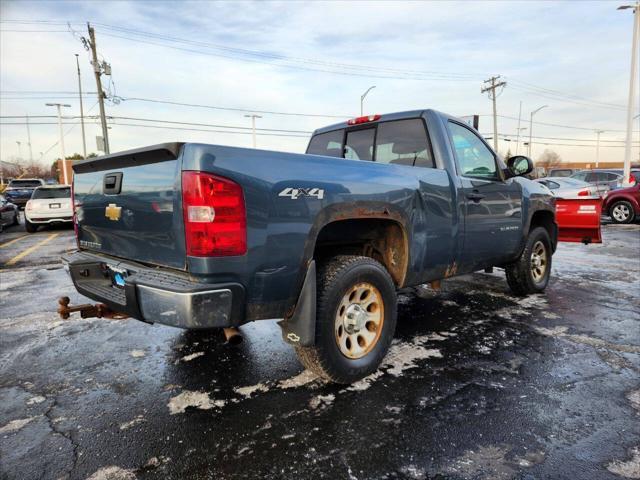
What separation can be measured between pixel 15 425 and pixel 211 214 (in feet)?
5.93

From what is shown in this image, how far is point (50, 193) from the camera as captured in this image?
13.7 metres

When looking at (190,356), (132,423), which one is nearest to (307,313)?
(132,423)

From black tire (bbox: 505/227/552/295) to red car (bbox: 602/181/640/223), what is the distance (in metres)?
11.4

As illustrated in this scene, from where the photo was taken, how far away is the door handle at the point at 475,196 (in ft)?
12.7

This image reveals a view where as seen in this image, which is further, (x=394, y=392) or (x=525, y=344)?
(x=525, y=344)

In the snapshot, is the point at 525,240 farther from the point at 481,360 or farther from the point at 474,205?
the point at 481,360

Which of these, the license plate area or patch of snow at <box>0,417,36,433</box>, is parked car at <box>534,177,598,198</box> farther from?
patch of snow at <box>0,417,36,433</box>

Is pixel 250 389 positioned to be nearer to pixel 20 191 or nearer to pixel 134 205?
pixel 134 205

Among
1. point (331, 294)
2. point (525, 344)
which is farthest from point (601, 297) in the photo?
point (331, 294)

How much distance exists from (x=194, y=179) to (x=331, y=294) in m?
1.13

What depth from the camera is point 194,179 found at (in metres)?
2.19

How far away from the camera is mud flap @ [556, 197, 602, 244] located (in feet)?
22.3

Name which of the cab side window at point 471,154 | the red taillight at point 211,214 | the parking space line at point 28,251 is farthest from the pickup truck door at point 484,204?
the parking space line at point 28,251

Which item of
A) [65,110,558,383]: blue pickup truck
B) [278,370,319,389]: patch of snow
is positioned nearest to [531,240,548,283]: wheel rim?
[65,110,558,383]: blue pickup truck
